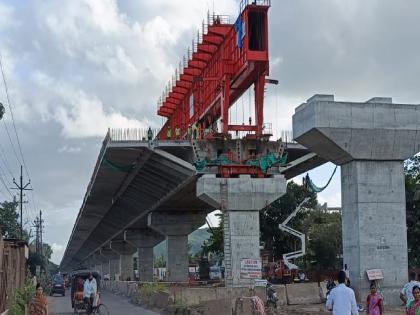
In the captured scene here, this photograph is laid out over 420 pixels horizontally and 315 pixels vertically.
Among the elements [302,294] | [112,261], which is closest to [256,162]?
[302,294]

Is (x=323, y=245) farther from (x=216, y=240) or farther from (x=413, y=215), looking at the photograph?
(x=413, y=215)

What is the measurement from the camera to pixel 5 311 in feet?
69.2

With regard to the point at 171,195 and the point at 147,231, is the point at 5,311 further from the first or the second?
the point at 147,231

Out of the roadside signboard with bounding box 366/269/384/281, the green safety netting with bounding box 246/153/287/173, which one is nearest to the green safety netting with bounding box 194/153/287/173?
the green safety netting with bounding box 246/153/287/173

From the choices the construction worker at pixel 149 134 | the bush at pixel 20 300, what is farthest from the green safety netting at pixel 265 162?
the bush at pixel 20 300

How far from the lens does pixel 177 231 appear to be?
6275 centimetres

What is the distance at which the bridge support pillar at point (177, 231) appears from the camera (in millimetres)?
61188

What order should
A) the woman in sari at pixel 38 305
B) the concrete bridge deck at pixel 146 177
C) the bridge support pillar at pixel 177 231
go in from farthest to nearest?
the bridge support pillar at pixel 177 231, the concrete bridge deck at pixel 146 177, the woman in sari at pixel 38 305

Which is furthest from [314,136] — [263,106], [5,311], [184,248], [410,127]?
[184,248]

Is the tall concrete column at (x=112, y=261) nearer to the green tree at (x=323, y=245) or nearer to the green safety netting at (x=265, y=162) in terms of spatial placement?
the green tree at (x=323, y=245)

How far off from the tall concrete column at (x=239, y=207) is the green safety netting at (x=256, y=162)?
0.81 metres

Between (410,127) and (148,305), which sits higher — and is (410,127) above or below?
above

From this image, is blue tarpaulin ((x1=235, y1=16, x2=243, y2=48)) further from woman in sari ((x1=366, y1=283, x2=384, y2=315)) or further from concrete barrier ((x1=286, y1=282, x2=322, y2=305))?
woman in sari ((x1=366, y1=283, x2=384, y2=315))

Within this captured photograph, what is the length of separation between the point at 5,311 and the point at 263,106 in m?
25.4
